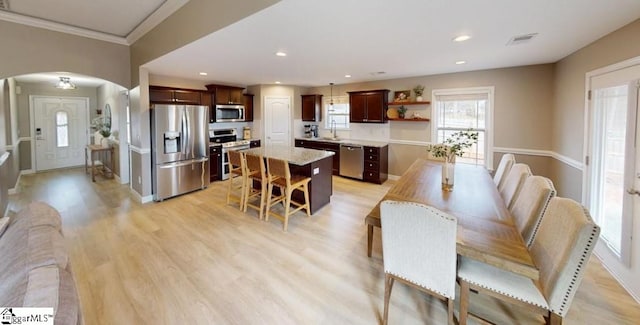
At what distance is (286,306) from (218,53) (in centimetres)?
304

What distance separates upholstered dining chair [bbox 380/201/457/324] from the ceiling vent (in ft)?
8.31

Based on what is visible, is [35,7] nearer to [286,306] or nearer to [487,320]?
[286,306]

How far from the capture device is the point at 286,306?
2062mm

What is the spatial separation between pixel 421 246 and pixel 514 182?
1.67m

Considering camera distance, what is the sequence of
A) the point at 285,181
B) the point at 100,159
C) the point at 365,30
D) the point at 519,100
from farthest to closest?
the point at 100,159
the point at 519,100
the point at 285,181
the point at 365,30

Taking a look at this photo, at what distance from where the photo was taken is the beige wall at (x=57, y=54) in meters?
3.40

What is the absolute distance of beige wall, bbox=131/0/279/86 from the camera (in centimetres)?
229

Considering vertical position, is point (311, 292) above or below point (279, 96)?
below

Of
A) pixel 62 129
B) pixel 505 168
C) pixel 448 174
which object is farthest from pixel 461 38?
pixel 62 129

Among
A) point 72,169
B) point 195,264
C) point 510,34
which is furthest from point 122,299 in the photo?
point 72,169

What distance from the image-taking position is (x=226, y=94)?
609cm

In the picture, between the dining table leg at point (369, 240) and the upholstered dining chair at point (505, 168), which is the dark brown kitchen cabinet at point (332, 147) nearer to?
the upholstered dining chair at point (505, 168)

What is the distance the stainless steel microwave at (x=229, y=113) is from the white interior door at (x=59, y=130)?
4502 millimetres

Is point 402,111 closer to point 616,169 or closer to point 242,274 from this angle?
point 616,169
